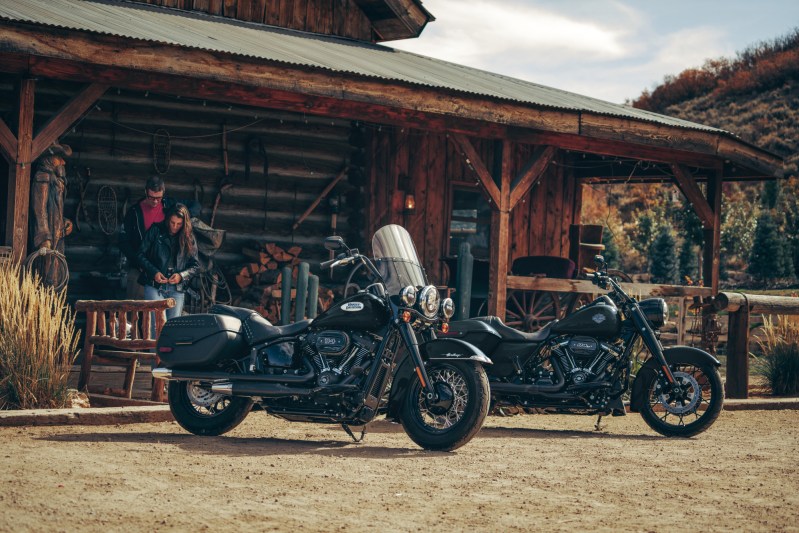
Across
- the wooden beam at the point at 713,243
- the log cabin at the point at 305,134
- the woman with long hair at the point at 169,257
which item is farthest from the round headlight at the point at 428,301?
the wooden beam at the point at 713,243

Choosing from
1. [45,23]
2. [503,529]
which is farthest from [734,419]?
[45,23]

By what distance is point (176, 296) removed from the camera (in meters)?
11.0

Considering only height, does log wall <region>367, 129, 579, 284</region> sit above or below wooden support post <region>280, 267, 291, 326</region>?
above

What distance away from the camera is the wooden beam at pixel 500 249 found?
531 inches

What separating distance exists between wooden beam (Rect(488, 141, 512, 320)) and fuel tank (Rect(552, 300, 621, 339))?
168 inches

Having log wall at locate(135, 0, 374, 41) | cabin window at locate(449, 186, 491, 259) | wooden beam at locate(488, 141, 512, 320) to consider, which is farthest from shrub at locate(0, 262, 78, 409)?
cabin window at locate(449, 186, 491, 259)

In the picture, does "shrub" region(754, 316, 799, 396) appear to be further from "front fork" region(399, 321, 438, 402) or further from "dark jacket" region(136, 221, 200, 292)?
"front fork" region(399, 321, 438, 402)

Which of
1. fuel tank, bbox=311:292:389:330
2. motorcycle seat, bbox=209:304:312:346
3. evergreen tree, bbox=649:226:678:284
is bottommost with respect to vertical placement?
motorcycle seat, bbox=209:304:312:346

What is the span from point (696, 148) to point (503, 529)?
10910mm

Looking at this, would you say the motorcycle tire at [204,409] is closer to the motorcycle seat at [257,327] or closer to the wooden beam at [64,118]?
Answer: the motorcycle seat at [257,327]

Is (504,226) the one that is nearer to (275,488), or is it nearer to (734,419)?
(734,419)

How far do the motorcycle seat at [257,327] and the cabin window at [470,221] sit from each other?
9.29 metres

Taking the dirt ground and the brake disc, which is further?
the brake disc

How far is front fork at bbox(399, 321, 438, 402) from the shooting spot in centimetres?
738
